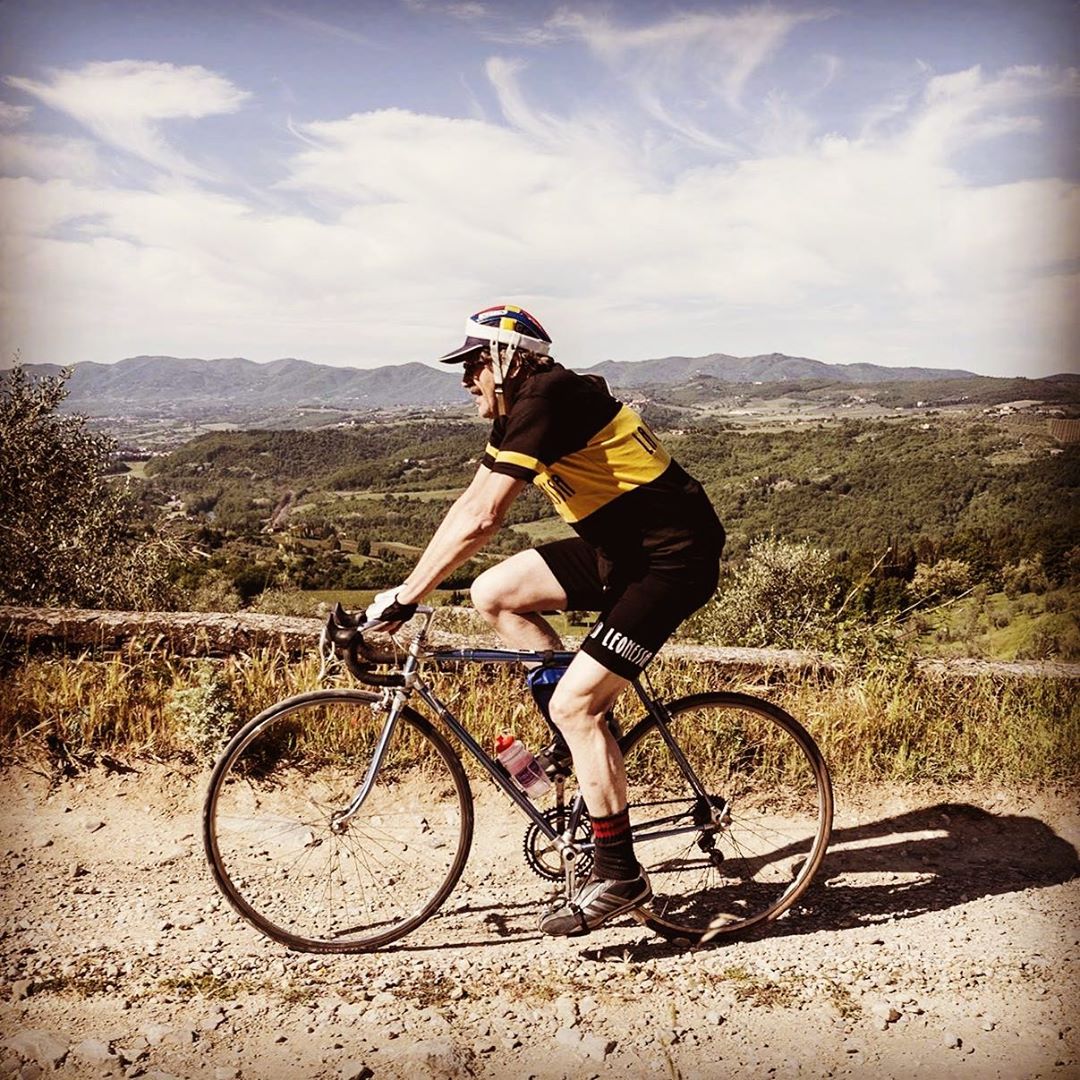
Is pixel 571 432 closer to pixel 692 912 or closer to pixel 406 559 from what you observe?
pixel 692 912

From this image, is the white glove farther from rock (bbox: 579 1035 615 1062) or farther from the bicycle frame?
rock (bbox: 579 1035 615 1062)

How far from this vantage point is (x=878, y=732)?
4668 millimetres

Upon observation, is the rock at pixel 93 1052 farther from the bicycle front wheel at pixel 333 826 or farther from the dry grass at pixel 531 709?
the dry grass at pixel 531 709

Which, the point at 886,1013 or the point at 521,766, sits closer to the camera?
the point at 886,1013

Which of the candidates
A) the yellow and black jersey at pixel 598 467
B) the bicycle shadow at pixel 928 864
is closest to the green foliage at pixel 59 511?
the yellow and black jersey at pixel 598 467

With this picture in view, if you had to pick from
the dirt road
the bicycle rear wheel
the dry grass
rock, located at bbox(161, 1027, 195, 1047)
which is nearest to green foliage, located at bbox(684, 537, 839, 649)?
the dry grass

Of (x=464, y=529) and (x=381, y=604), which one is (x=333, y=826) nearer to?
(x=381, y=604)

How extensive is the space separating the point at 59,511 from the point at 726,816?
1705 cm

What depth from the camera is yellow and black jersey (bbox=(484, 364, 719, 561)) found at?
268cm

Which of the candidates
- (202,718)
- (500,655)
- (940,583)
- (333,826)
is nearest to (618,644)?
(500,655)

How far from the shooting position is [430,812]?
4.04m

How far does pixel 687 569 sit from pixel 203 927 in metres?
2.35

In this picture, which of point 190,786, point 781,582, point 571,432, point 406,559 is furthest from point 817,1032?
point 406,559

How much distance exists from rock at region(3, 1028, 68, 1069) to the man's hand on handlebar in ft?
5.14
